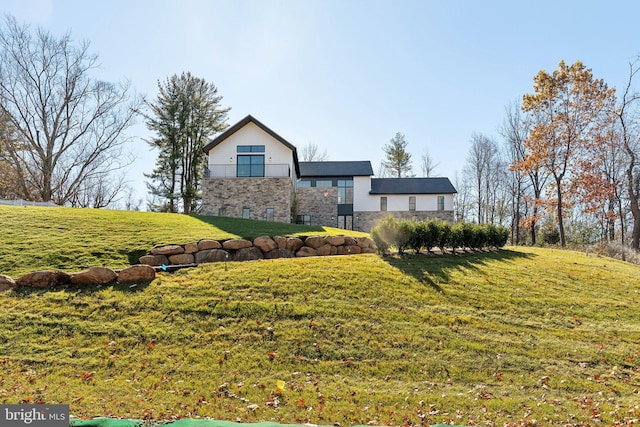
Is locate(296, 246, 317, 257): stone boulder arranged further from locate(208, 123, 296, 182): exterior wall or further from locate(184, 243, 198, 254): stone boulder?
locate(208, 123, 296, 182): exterior wall

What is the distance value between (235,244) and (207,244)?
31.1 inches

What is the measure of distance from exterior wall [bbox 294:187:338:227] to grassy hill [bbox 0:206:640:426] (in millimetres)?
19192

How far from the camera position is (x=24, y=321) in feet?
22.6

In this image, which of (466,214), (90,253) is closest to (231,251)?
(90,253)

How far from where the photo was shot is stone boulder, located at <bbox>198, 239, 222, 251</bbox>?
422 inches

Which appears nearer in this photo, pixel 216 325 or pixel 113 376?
pixel 113 376

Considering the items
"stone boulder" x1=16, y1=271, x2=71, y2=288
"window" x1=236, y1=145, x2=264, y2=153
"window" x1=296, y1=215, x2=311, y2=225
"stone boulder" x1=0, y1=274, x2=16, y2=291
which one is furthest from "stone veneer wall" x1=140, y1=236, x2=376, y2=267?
"window" x1=296, y1=215, x2=311, y2=225

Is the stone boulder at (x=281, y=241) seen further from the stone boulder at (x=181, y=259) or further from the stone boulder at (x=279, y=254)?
the stone boulder at (x=181, y=259)

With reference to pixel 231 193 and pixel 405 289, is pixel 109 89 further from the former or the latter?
pixel 405 289

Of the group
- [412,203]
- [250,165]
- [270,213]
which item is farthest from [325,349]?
[412,203]

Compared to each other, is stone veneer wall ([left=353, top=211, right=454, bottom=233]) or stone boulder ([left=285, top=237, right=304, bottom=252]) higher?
stone veneer wall ([left=353, top=211, right=454, bottom=233])

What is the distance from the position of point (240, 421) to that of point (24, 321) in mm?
5055

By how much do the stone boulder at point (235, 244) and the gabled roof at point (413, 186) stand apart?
20695 mm

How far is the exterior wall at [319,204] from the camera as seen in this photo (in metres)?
29.3
